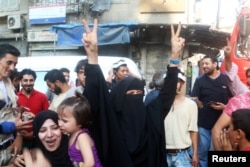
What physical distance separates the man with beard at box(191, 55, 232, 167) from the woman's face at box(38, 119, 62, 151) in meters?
2.81

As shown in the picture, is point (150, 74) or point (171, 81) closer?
point (171, 81)

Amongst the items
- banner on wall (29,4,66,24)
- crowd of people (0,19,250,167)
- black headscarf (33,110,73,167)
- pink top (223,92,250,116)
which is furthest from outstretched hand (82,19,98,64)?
banner on wall (29,4,66,24)

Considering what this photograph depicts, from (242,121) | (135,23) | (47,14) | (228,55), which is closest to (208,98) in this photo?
(228,55)

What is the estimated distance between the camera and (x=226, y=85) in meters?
5.43

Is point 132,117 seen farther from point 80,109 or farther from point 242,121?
point 242,121

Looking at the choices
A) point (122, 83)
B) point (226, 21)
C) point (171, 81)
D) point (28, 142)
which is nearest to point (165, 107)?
point (171, 81)

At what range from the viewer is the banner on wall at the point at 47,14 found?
50.6 ft

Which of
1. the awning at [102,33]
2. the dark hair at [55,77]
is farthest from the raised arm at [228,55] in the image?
the awning at [102,33]

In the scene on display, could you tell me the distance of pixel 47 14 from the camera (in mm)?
15680

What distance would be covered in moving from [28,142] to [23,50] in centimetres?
1346

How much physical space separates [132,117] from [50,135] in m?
0.61

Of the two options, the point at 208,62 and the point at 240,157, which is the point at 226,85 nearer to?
the point at 208,62

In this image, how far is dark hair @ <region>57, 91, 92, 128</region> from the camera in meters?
2.70

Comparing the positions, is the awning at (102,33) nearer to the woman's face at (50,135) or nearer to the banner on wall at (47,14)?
the banner on wall at (47,14)
